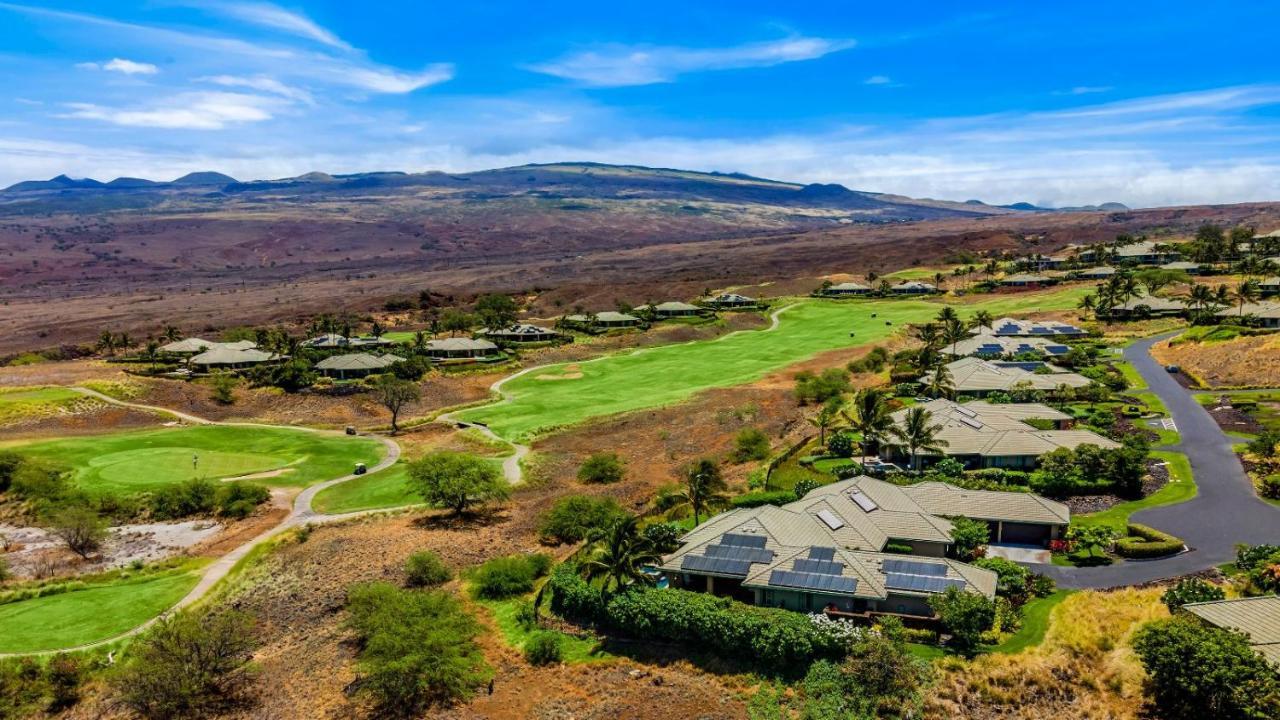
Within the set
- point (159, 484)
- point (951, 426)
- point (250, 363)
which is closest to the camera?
point (951, 426)

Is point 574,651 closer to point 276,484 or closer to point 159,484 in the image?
point 276,484

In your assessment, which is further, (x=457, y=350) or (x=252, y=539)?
(x=457, y=350)

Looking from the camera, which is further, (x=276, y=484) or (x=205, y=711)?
(x=276, y=484)

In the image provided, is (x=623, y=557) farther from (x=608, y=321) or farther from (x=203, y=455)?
(x=608, y=321)

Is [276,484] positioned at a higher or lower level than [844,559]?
lower

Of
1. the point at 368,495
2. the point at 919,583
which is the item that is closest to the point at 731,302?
the point at 368,495

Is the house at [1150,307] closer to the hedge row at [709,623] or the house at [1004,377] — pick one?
the house at [1004,377]

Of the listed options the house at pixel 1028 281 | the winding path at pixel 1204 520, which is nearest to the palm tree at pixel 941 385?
the winding path at pixel 1204 520

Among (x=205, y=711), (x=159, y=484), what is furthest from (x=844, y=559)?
(x=159, y=484)
